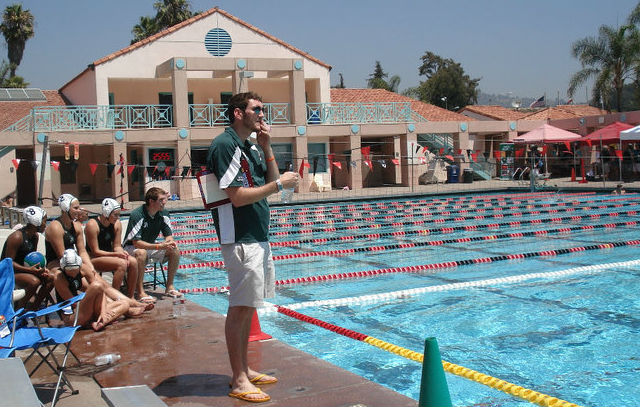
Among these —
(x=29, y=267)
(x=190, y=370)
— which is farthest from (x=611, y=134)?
(x=190, y=370)

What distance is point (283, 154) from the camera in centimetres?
3097

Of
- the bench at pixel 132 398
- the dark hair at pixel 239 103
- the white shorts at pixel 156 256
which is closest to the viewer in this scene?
the bench at pixel 132 398

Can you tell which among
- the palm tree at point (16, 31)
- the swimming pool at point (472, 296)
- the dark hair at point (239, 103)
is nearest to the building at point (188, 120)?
the swimming pool at point (472, 296)

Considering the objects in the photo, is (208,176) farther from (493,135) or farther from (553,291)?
(493,135)

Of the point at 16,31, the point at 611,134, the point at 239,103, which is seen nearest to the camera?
the point at 239,103

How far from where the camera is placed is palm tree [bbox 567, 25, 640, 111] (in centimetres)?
3506

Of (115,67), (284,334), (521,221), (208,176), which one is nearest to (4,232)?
(284,334)

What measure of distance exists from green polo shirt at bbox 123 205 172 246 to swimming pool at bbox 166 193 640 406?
1.32 m

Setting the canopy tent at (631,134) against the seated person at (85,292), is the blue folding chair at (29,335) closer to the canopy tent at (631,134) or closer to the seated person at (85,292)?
the seated person at (85,292)

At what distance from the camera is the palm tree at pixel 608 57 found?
35062 millimetres

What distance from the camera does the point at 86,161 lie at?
3156 cm

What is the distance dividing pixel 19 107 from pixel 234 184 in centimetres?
3111

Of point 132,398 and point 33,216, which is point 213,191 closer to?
point 132,398

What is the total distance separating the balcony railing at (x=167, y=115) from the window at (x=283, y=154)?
1.07 metres
